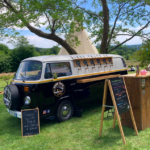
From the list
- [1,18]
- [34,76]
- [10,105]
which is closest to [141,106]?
[34,76]

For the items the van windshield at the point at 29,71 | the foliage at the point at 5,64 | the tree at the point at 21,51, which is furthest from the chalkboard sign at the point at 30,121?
the tree at the point at 21,51

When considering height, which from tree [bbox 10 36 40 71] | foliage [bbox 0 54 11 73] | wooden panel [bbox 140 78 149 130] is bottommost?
wooden panel [bbox 140 78 149 130]

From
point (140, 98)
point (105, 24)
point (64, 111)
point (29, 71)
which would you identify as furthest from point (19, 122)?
point (105, 24)

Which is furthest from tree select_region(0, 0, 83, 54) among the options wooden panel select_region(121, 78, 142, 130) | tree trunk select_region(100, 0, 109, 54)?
wooden panel select_region(121, 78, 142, 130)

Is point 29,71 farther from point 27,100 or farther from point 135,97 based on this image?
point 135,97

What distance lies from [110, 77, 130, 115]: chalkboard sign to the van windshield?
7.31ft

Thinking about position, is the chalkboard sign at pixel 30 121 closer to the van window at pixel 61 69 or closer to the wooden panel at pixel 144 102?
the van window at pixel 61 69

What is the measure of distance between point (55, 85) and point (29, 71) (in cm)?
102

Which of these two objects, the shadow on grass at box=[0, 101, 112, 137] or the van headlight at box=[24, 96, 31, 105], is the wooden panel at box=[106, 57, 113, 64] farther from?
the van headlight at box=[24, 96, 31, 105]

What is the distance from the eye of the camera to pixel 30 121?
14.9ft

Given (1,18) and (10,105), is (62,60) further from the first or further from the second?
(1,18)

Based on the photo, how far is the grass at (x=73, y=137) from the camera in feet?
12.0

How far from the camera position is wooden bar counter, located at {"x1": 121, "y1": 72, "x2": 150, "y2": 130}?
412cm

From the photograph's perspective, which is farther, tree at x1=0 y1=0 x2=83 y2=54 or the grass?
tree at x1=0 y1=0 x2=83 y2=54
